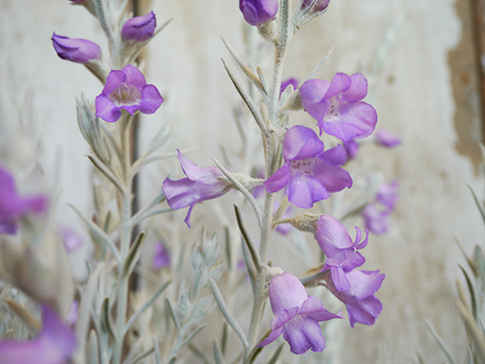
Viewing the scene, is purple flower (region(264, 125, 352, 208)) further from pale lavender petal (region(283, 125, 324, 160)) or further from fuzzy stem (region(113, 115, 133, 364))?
fuzzy stem (region(113, 115, 133, 364))

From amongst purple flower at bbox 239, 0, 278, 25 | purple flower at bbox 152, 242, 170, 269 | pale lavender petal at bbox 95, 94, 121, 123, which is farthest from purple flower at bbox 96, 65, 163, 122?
purple flower at bbox 152, 242, 170, 269

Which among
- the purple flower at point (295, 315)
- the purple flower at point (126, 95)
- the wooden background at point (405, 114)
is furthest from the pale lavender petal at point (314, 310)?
the wooden background at point (405, 114)

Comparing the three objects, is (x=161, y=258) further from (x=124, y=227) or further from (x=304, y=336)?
(x=304, y=336)

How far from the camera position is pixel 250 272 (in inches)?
14.4

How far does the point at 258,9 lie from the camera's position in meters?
0.32

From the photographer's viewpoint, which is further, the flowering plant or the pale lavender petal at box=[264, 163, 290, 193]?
the pale lavender petal at box=[264, 163, 290, 193]

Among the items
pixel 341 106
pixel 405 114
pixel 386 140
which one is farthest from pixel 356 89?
pixel 405 114

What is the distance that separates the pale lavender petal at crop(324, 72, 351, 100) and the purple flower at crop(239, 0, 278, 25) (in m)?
0.09

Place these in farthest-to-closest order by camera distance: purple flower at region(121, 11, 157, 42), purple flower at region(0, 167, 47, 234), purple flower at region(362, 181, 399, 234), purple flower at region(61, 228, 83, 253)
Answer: purple flower at region(362, 181, 399, 234), purple flower at region(61, 228, 83, 253), purple flower at region(121, 11, 157, 42), purple flower at region(0, 167, 47, 234)

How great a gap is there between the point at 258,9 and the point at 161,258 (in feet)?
2.28

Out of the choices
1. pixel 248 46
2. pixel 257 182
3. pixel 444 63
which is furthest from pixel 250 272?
pixel 444 63

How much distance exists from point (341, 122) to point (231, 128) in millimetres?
732

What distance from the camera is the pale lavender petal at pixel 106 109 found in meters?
0.36

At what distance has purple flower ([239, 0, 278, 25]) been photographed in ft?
1.05
